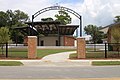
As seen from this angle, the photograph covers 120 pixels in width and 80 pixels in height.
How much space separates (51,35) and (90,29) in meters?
57.8

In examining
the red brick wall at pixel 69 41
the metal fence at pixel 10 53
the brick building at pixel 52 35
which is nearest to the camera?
the metal fence at pixel 10 53

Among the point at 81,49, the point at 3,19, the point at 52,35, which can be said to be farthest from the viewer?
the point at 3,19

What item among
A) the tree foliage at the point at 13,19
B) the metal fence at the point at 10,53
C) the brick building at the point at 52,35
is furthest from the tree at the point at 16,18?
the metal fence at the point at 10,53

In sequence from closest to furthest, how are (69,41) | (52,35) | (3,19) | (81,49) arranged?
1. (81,49)
2. (69,41)
3. (52,35)
4. (3,19)

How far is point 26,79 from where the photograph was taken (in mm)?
14477

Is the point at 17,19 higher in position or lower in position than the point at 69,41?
higher

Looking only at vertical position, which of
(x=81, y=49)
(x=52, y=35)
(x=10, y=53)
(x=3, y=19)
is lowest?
(x=10, y=53)

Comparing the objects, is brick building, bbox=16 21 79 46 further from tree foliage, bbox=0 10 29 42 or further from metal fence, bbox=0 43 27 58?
metal fence, bbox=0 43 27 58

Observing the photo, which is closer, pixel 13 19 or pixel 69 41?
pixel 69 41

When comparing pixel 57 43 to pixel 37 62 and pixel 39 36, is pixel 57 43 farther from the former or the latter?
pixel 37 62

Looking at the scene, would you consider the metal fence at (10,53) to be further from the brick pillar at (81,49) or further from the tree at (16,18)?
the tree at (16,18)

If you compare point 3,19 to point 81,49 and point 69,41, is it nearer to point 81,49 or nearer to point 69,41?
point 69,41

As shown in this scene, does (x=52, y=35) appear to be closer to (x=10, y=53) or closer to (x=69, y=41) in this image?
(x=69, y=41)

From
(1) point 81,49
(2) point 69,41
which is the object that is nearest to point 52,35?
(2) point 69,41
